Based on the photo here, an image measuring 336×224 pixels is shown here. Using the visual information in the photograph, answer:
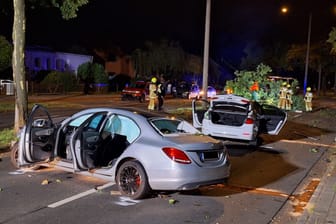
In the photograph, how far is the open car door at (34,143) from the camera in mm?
8141

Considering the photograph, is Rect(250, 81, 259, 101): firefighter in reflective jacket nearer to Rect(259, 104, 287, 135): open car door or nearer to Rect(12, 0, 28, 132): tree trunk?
Rect(259, 104, 287, 135): open car door


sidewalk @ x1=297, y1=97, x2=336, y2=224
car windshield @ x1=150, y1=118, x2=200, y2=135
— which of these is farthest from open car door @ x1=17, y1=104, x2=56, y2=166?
sidewalk @ x1=297, y1=97, x2=336, y2=224

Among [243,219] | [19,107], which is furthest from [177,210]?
[19,107]

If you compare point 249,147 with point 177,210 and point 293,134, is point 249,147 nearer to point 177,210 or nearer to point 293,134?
point 293,134

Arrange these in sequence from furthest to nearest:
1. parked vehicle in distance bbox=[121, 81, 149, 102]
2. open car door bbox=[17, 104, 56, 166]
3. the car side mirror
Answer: parked vehicle in distance bbox=[121, 81, 149, 102] → the car side mirror → open car door bbox=[17, 104, 56, 166]

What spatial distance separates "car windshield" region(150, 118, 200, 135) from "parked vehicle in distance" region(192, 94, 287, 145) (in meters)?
4.48

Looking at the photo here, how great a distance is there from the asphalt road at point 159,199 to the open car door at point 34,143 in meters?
0.34

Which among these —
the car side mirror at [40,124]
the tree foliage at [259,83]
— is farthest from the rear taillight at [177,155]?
the tree foliage at [259,83]

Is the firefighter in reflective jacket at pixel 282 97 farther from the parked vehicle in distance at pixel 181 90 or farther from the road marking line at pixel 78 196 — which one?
the road marking line at pixel 78 196

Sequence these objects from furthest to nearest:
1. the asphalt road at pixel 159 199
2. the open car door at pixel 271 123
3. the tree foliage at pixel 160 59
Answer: the tree foliage at pixel 160 59 < the open car door at pixel 271 123 < the asphalt road at pixel 159 199

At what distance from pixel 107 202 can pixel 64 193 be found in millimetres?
842

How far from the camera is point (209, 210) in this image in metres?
6.65

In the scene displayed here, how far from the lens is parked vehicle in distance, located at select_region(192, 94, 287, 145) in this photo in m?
12.2

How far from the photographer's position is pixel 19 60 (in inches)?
494
